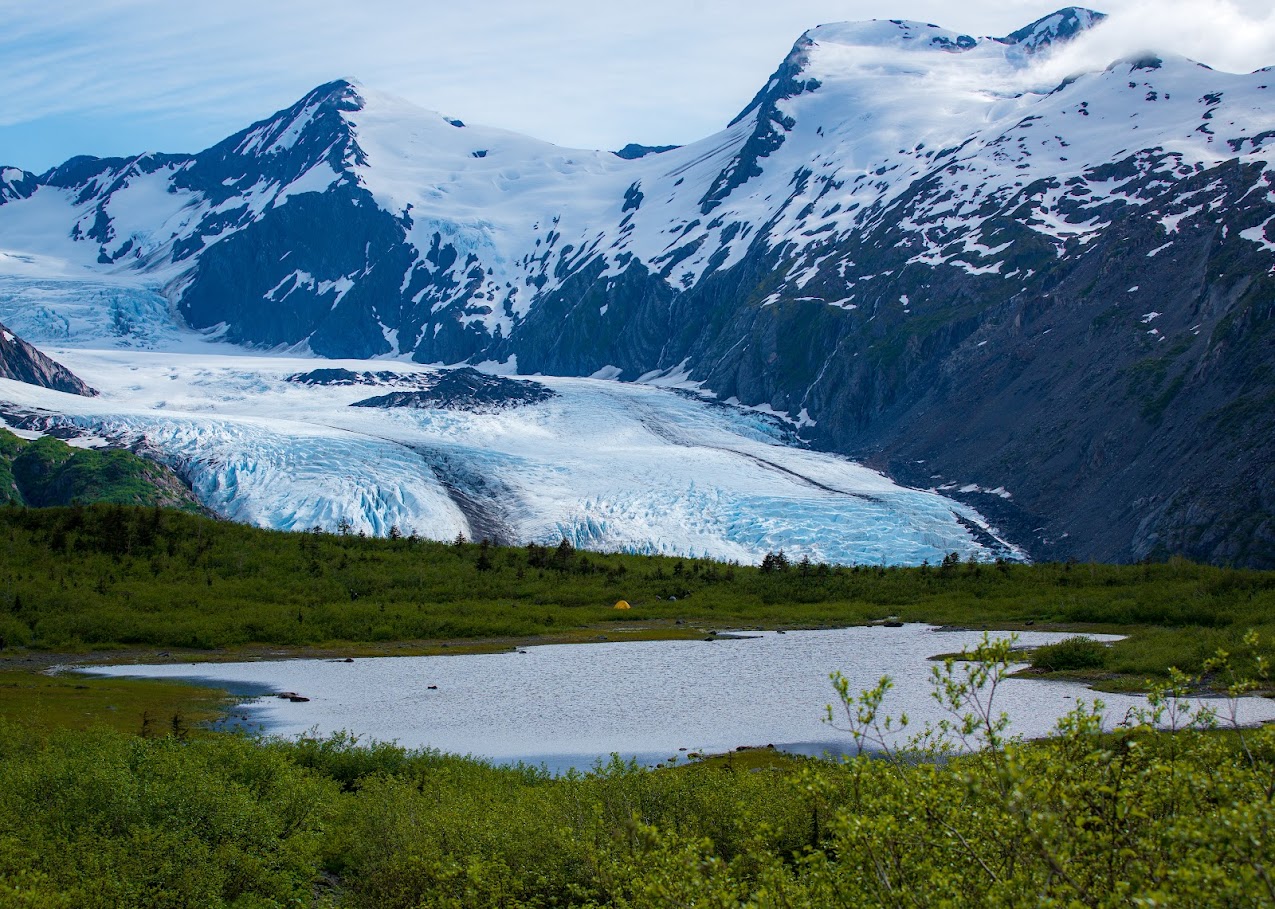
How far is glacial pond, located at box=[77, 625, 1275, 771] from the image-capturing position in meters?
30.5

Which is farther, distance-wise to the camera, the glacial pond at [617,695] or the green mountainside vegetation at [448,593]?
the green mountainside vegetation at [448,593]

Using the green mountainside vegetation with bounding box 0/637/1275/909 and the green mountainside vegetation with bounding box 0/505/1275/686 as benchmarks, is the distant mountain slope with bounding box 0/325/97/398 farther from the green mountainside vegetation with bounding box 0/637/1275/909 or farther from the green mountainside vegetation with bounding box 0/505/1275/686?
the green mountainside vegetation with bounding box 0/637/1275/909

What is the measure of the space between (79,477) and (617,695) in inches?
3180

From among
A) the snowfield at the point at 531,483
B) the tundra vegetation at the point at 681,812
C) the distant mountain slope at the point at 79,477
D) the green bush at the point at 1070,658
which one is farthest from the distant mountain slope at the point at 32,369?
the green bush at the point at 1070,658

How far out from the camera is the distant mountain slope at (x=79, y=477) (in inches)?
3952

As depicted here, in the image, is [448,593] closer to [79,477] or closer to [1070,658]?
[1070,658]

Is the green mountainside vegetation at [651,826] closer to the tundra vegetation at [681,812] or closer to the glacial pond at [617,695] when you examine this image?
the tundra vegetation at [681,812]

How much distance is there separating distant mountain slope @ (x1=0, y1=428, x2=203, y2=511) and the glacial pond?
5935 centimetres

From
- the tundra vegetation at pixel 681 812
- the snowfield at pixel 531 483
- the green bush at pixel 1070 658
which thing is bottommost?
the snowfield at pixel 531 483

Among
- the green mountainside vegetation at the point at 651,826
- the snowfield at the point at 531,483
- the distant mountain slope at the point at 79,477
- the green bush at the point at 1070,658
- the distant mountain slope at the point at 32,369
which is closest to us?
the green mountainside vegetation at the point at 651,826

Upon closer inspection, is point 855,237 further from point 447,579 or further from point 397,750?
point 397,750

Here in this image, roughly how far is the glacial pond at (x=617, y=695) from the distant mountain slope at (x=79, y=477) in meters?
59.4

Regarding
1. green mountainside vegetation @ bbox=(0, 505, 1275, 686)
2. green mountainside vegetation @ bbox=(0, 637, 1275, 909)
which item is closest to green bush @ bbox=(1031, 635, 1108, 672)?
green mountainside vegetation @ bbox=(0, 505, 1275, 686)

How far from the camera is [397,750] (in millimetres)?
24922
